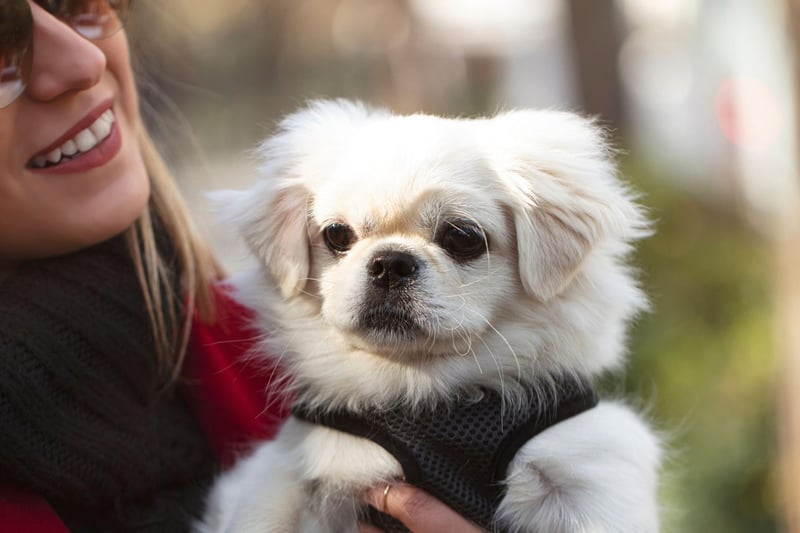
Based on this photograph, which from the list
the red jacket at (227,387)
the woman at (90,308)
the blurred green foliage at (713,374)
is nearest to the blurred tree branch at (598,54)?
the blurred green foliage at (713,374)

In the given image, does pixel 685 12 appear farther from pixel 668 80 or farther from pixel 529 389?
pixel 529 389

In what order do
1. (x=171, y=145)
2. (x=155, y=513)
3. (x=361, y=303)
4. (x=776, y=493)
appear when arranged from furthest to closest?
(x=776, y=493)
(x=171, y=145)
(x=155, y=513)
(x=361, y=303)

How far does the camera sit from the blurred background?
4.15m

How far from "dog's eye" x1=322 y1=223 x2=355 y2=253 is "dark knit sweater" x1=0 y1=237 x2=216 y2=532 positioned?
58 centimetres

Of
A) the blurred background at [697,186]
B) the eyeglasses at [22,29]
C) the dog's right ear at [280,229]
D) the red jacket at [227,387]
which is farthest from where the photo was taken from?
the blurred background at [697,186]

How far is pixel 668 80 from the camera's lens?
13523 mm

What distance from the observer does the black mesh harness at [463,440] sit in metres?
2.15

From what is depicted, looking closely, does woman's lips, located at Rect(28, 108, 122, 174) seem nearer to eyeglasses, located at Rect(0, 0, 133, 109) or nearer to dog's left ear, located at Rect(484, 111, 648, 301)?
eyeglasses, located at Rect(0, 0, 133, 109)

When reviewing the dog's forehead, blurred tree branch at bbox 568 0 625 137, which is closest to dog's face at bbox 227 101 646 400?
the dog's forehead

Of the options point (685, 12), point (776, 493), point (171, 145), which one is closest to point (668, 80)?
point (685, 12)

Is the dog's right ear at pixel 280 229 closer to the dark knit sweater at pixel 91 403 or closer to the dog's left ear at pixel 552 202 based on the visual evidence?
the dark knit sweater at pixel 91 403

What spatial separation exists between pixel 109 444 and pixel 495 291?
1106mm

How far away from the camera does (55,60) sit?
7.16 feet

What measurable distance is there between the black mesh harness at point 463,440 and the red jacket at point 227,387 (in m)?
0.54
